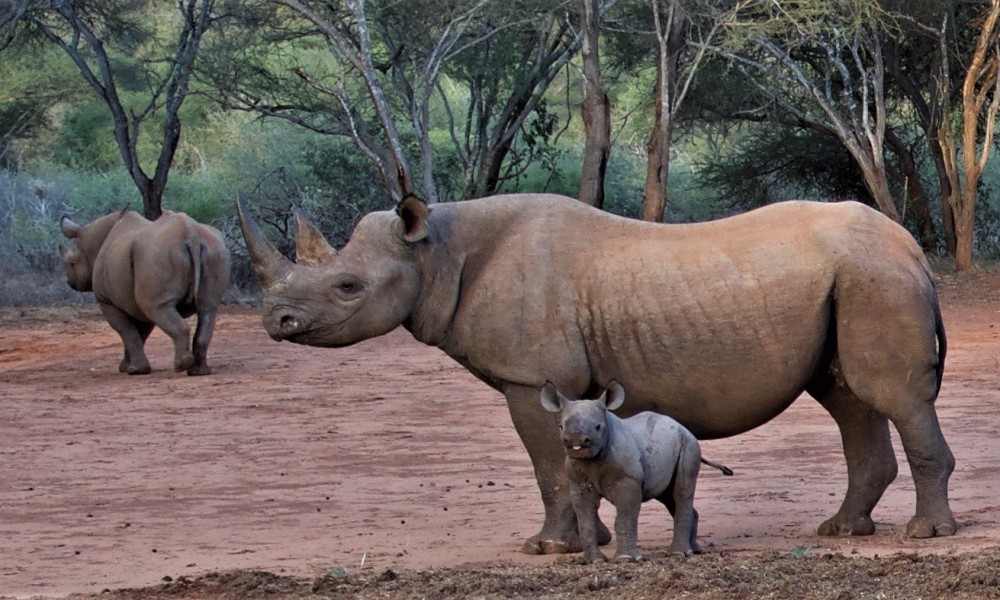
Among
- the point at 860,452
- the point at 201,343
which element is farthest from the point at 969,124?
the point at 860,452

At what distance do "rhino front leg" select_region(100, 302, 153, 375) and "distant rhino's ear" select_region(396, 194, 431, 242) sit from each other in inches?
386

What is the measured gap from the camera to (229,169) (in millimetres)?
34531

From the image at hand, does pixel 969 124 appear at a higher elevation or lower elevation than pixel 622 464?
higher

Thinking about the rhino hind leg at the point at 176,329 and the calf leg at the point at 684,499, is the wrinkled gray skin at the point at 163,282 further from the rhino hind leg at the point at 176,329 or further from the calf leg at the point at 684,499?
the calf leg at the point at 684,499

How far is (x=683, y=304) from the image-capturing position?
7676 millimetres

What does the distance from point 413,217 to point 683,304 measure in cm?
125

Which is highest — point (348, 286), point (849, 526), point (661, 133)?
point (661, 133)

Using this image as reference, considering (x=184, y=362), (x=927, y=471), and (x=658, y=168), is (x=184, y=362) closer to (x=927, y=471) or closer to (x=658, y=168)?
(x=658, y=168)

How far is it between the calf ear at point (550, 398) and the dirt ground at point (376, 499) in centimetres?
62

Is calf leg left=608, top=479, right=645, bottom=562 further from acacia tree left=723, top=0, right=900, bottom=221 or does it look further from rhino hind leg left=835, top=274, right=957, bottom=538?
acacia tree left=723, top=0, right=900, bottom=221

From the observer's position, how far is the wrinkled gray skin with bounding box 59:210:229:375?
16859 mm

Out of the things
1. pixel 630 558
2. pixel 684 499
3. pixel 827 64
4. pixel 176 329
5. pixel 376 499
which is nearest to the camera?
pixel 630 558

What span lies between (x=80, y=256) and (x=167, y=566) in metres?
11.2

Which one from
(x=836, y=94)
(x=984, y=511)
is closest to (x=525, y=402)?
(x=984, y=511)
